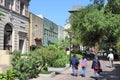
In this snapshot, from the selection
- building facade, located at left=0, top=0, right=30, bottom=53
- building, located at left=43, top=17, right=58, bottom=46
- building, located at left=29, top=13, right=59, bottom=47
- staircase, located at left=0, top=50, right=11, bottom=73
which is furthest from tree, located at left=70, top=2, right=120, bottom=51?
building, located at left=43, top=17, right=58, bottom=46

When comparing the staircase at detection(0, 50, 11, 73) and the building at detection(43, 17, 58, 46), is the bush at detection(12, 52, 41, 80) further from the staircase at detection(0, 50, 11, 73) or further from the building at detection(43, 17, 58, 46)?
the building at detection(43, 17, 58, 46)

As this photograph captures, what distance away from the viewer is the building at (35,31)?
190ft

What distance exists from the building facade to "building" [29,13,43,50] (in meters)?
3.89

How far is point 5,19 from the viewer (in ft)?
145

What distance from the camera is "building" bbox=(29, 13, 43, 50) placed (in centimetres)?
5794

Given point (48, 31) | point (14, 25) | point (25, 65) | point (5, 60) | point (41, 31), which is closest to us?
point (25, 65)

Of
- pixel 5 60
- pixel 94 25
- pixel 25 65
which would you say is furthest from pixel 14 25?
pixel 25 65

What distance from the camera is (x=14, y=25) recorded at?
4762cm

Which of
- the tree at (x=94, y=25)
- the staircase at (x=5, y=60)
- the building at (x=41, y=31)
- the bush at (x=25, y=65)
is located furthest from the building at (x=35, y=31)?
the staircase at (x=5, y=60)

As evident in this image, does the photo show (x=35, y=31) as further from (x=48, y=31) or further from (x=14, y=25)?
(x=14, y=25)

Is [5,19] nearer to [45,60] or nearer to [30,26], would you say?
[30,26]

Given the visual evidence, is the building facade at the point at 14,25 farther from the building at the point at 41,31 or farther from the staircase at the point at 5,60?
the staircase at the point at 5,60

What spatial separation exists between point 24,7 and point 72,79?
98.7 feet

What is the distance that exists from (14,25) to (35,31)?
1329 cm
